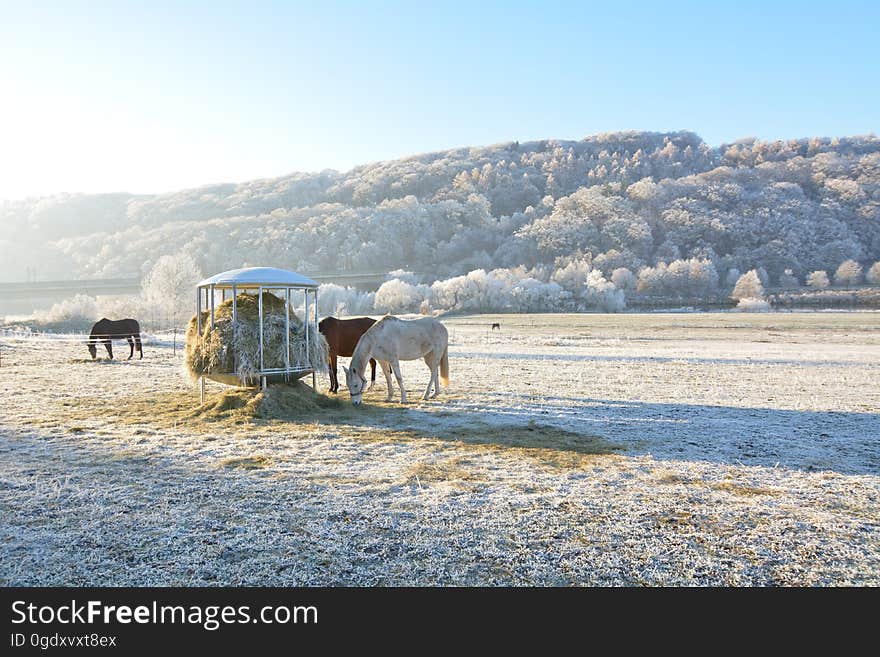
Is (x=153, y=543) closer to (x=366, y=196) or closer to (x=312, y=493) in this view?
(x=312, y=493)

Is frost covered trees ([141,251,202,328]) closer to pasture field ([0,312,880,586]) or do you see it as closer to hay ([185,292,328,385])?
pasture field ([0,312,880,586])

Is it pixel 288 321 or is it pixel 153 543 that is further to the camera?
pixel 288 321

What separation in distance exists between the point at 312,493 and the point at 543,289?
7546cm

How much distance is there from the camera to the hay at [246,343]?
12.2 meters

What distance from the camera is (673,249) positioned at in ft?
375

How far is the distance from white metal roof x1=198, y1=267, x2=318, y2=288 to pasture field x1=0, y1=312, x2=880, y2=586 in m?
2.64

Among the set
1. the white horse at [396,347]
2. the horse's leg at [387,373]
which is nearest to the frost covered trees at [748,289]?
the white horse at [396,347]

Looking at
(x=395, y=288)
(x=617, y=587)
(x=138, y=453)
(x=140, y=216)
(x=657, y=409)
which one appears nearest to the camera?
(x=617, y=587)

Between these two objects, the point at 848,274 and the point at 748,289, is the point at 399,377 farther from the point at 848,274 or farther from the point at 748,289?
the point at 848,274

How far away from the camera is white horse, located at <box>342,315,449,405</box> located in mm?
13234

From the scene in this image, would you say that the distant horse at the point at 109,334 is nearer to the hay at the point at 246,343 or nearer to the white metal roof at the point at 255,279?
the hay at the point at 246,343

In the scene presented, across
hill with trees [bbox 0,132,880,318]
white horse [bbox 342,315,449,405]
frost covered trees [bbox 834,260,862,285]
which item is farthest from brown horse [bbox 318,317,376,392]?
frost covered trees [bbox 834,260,862,285]

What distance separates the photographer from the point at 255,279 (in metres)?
12.4

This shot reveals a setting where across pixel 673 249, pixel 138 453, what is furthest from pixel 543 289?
pixel 138 453
